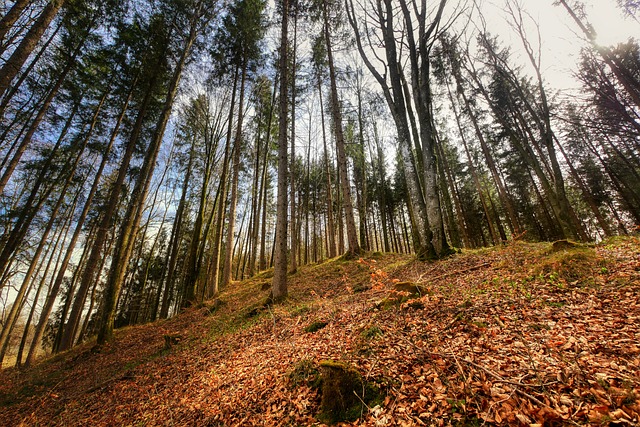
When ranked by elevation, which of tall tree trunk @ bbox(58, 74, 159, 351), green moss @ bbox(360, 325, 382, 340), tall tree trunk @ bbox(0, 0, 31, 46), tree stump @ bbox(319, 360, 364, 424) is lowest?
tree stump @ bbox(319, 360, 364, 424)

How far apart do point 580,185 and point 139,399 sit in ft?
83.9

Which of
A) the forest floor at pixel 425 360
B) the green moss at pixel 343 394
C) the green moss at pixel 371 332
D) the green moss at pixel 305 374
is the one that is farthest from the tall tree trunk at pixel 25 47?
the green moss at pixel 371 332

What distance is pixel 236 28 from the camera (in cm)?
1336

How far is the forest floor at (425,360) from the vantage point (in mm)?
1994

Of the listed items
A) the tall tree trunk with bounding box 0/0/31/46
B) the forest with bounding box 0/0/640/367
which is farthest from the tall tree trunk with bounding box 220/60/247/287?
the tall tree trunk with bounding box 0/0/31/46

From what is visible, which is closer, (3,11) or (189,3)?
(3,11)

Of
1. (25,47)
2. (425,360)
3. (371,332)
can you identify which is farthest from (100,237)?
(425,360)

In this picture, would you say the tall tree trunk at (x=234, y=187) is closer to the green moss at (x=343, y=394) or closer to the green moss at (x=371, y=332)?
the green moss at (x=371, y=332)

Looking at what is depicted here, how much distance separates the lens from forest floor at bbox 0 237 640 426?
6.54 ft

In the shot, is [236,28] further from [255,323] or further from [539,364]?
[539,364]

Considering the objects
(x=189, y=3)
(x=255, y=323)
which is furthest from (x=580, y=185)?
(x=189, y=3)

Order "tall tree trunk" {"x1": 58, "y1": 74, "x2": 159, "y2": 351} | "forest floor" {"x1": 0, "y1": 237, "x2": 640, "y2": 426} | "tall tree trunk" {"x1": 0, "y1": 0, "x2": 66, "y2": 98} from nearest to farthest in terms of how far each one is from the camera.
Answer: "forest floor" {"x1": 0, "y1": 237, "x2": 640, "y2": 426}, "tall tree trunk" {"x1": 0, "y1": 0, "x2": 66, "y2": 98}, "tall tree trunk" {"x1": 58, "y1": 74, "x2": 159, "y2": 351}

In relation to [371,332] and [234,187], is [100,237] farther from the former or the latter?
[371,332]

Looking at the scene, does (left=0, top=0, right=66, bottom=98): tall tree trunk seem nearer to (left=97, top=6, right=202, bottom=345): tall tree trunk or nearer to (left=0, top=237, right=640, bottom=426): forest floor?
(left=97, top=6, right=202, bottom=345): tall tree trunk
